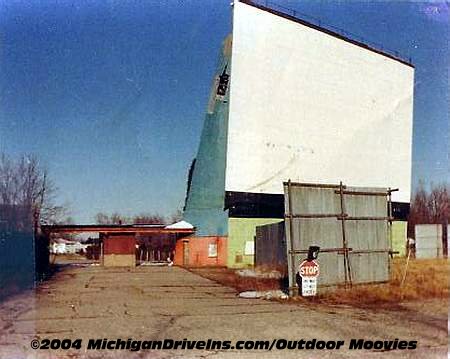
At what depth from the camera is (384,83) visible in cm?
2789

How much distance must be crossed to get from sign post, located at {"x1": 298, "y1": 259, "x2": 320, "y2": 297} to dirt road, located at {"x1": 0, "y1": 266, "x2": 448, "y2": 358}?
4.22ft

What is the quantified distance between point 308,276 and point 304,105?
17.2 metres

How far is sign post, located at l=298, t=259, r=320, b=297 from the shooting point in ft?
42.7

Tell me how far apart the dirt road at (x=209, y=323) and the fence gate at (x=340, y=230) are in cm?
234

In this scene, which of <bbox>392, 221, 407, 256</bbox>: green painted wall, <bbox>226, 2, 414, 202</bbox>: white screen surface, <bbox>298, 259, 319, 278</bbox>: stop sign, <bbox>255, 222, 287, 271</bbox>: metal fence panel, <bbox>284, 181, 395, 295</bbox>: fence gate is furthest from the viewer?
<bbox>392, 221, 407, 256</bbox>: green painted wall

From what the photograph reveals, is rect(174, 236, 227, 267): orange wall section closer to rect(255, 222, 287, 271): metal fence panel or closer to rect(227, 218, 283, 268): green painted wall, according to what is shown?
rect(227, 218, 283, 268): green painted wall

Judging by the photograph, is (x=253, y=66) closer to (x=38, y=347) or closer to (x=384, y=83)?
(x=384, y=83)

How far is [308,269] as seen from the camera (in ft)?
42.7

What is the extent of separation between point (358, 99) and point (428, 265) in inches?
502

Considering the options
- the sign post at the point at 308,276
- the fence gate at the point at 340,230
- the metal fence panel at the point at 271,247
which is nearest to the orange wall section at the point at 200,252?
the metal fence panel at the point at 271,247

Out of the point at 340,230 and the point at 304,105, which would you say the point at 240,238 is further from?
the point at 340,230

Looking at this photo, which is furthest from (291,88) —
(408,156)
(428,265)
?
(428,265)

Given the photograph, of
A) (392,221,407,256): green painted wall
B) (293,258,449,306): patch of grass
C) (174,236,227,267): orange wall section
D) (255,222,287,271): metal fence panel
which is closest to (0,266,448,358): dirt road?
(293,258,449,306): patch of grass

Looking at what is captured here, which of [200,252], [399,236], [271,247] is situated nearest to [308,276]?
[271,247]
